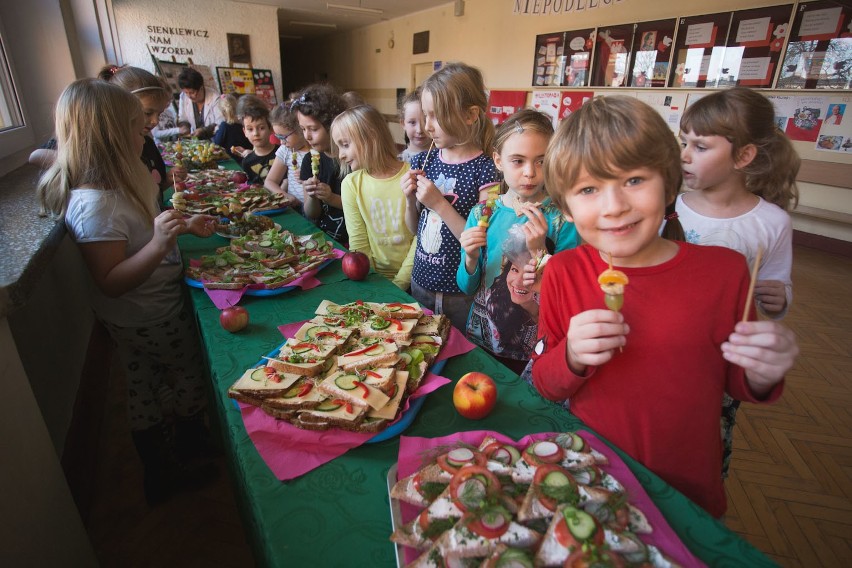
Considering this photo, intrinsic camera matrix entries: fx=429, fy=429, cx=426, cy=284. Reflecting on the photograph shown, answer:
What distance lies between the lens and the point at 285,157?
3.83 metres

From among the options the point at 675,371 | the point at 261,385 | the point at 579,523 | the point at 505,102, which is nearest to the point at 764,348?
the point at 675,371

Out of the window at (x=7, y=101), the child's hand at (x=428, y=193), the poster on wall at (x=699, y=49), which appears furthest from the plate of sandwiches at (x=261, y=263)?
the poster on wall at (x=699, y=49)

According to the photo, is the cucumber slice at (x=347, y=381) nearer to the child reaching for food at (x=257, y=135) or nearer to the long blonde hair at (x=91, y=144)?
the long blonde hair at (x=91, y=144)

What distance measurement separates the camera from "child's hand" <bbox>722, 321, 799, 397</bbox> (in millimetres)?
861

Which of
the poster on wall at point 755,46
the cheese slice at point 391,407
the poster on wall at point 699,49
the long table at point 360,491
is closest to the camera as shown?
the long table at point 360,491

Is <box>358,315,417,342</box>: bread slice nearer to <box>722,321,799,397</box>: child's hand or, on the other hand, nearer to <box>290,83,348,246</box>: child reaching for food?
<box>722,321,799,397</box>: child's hand

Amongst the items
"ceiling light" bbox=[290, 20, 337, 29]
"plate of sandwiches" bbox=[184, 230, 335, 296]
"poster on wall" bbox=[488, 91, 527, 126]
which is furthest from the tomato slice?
"ceiling light" bbox=[290, 20, 337, 29]

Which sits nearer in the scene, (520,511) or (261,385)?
(520,511)

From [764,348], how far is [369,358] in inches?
38.5

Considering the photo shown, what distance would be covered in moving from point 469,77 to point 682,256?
1.34 m

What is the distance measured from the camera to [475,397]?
1168 mm

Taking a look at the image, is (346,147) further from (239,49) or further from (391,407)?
(239,49)

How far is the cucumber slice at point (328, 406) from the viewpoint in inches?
45.6

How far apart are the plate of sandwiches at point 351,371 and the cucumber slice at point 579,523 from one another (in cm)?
50
